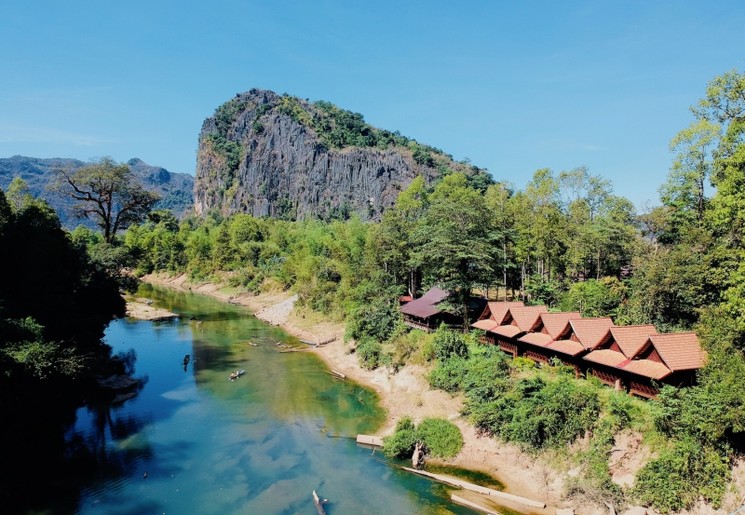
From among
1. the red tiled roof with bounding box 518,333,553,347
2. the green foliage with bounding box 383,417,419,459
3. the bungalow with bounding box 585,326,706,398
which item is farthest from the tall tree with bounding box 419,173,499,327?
the green foliage with bounding box 383,417,419,459

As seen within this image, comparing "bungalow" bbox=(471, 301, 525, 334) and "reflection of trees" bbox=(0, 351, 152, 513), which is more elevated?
"bungalow" bbox=(471, 301, 525, 334)

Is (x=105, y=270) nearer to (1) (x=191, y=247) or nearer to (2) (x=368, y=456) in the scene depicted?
(2) (x=368, y=456)

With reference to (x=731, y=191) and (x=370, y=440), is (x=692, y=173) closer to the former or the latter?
(x=731, y=191)

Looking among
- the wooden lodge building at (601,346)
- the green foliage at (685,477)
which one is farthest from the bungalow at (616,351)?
the green foliage at (685,477)

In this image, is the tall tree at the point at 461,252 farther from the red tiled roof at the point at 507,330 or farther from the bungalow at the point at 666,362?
the bungalow at the point at 666,362

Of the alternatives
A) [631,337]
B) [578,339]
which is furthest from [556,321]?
[631,337]

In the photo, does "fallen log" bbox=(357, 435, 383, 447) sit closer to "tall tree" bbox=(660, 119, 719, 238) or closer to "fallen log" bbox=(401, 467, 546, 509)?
"fallen log" bbox=(401, 467, 546, 509)
